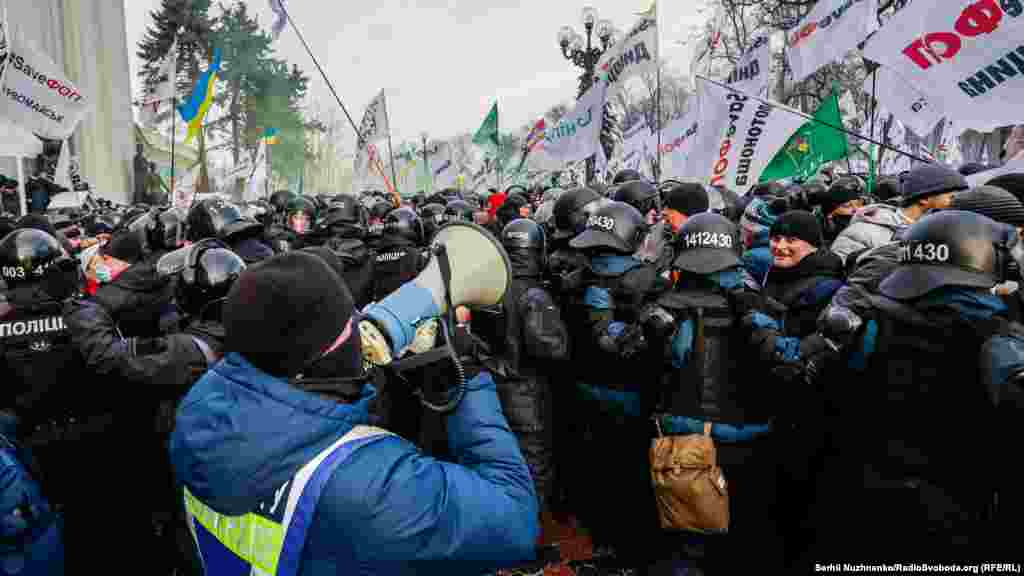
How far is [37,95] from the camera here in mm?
9516

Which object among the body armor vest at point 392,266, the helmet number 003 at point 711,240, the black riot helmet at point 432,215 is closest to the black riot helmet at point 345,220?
the body armor vest at point 392,266

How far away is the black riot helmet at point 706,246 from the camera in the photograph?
3.36 m

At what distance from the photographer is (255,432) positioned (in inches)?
56.3

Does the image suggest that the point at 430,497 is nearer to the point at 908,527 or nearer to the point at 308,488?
the point at 308,488

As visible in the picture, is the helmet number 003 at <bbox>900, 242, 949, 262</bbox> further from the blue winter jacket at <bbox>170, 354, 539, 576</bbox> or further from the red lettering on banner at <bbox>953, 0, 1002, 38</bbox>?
the red lettering on banner at <bbox>953, 0, 1002, 38</bbox>

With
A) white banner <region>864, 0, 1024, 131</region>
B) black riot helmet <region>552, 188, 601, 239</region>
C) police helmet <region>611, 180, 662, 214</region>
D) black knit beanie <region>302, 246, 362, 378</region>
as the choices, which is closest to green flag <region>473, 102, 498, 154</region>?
police helmet <region>611, 180, 662, 214</region>

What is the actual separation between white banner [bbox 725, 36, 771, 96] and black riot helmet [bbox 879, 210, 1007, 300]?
753cm

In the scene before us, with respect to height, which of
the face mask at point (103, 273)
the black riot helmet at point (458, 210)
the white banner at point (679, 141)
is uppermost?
the white banner at point (679, 141)

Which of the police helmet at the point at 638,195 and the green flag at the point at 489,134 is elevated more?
the green flag at the point at 489,134

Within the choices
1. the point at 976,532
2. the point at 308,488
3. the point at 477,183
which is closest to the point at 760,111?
the point at 976,532

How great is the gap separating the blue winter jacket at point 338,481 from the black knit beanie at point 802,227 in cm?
301

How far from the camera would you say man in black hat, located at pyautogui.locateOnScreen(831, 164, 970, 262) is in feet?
14.8

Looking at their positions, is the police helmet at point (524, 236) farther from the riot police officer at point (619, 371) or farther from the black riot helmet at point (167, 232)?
the black riot helmet at point (167, 232)

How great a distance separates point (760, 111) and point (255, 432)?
22.6 feet
